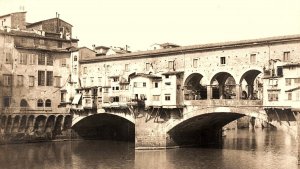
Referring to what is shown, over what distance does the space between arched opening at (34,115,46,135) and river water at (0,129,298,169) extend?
303cm

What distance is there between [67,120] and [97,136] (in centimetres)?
626

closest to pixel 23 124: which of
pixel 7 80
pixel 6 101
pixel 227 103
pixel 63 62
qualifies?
pixel 6 101

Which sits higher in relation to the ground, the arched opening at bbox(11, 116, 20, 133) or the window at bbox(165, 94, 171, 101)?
the window at bbox(165, 94, 171, 101)

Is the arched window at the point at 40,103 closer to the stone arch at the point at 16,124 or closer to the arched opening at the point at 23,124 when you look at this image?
the arched opening at the point at 23,124

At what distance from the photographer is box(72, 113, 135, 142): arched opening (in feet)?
227

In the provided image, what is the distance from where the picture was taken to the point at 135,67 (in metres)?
60.5

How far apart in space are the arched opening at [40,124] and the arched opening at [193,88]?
80.8 feet

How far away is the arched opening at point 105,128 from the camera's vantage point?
227 ft

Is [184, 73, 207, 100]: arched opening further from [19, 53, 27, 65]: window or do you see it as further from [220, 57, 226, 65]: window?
[19, 53, 27, 65]: window

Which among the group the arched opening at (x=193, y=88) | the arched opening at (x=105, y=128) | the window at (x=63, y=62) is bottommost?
the arched opening at (x=105, y=128)

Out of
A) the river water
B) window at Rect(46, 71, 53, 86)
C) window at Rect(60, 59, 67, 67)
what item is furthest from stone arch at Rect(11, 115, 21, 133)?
window at Rect(60, 59, 67, 67)

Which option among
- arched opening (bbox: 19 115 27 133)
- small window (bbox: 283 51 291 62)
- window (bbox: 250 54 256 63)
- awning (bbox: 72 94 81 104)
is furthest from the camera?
awning (bbox: 72 94 81 104)

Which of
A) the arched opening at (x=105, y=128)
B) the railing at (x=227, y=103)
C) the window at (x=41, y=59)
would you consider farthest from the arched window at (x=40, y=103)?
the railing at (x=227, y=103)

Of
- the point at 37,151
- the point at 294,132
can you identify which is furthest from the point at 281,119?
the point at 37,151
